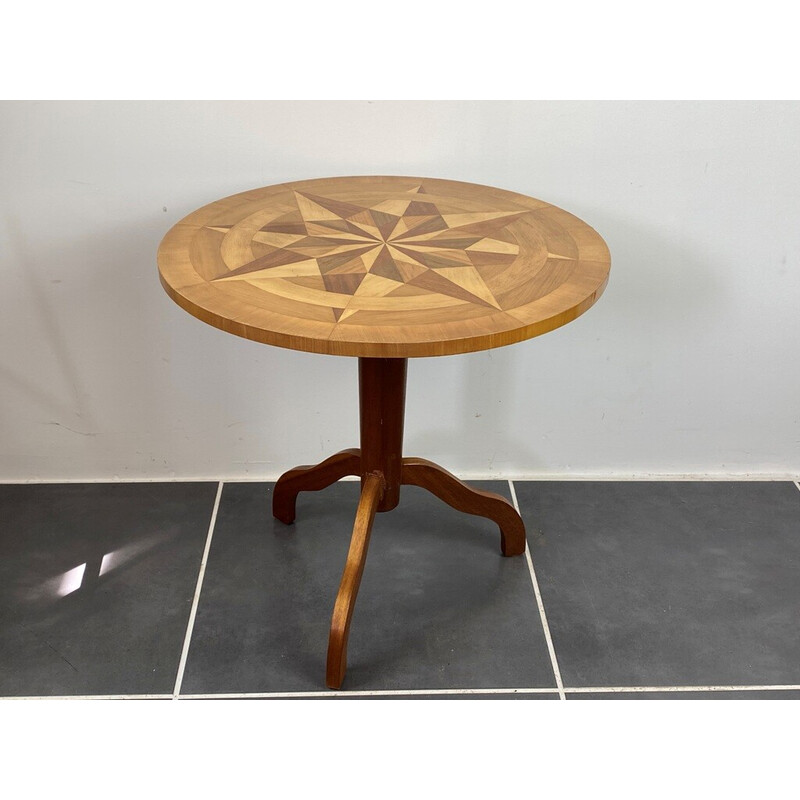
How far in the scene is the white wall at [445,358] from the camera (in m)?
1.74

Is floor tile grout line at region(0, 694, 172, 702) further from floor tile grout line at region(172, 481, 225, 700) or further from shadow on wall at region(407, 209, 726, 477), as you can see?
shadow on wall at region(407, 209, 726, 477)

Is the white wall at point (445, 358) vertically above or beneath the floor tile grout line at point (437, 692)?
above

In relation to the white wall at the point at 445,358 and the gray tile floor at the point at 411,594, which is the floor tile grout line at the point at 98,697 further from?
the white wall at the point at 445,358

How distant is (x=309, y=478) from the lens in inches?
74.2

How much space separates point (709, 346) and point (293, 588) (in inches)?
44.0

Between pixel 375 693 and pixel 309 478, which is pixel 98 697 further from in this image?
pixel 309 478

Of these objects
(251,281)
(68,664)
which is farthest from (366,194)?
(68,664)

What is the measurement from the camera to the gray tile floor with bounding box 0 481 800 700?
1.60 metres

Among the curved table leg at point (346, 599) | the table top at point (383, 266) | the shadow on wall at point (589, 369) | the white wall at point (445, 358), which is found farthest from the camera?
the shadow on wall at point (589, 369)

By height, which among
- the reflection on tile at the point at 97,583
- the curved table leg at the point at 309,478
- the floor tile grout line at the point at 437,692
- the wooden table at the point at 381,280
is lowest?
the reflection on tile at the point at 97,583

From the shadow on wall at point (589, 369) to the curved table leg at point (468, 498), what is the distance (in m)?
0.29

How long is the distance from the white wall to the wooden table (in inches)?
5.7

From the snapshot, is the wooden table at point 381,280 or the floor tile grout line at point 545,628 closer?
the wooden table at point 381,280

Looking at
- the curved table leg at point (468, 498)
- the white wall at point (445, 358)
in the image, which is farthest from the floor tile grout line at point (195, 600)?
the curved table leg at point (468, 498)
